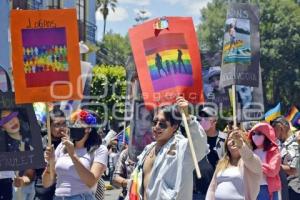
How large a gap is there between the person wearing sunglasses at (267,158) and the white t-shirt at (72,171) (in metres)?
2.07

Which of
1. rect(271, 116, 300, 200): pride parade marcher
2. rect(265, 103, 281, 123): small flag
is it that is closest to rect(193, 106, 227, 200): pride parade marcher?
rect(271, 116, 300, 200): pride parade marcher

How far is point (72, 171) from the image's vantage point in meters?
5.75

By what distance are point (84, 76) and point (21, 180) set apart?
207 centimetres

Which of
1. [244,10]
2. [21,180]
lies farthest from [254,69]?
[21,180]

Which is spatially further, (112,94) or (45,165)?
(112,94)

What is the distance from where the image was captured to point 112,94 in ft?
76.3

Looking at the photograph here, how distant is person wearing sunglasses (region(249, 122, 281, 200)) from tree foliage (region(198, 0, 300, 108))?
37.5m

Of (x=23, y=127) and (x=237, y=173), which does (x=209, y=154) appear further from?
(x=23, y=127)

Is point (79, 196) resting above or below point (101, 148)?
below

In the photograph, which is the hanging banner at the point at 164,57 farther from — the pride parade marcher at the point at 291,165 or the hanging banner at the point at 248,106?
the hanging banner at the point at 248,106

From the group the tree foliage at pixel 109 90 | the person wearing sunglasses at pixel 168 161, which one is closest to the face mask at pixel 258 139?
the person wearing sunglasses at pixel 168 161

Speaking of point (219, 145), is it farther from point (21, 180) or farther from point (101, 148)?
point (21, 180)

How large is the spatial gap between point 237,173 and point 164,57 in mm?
1209

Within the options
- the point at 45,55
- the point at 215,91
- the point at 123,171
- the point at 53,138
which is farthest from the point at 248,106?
the point at 45,55
